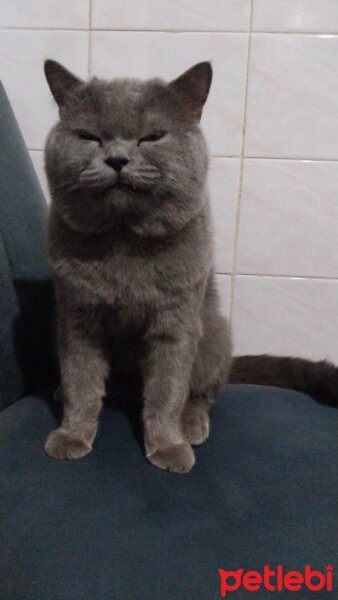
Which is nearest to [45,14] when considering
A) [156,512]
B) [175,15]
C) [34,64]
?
[34,64]

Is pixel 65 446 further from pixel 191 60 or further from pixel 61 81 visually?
pixel 191 60

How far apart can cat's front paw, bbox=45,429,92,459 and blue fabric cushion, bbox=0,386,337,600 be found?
0.5 inches

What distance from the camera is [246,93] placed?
1100 millimetres

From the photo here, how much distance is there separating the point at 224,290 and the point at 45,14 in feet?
2.33

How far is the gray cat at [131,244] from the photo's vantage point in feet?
2.27

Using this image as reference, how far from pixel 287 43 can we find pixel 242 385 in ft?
2.32

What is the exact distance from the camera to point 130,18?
3.57 feet

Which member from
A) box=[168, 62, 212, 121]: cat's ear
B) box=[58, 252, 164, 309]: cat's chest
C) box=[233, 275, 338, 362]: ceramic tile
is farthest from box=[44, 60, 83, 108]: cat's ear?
box=[233, 275, 338, 362]: ceramic tile

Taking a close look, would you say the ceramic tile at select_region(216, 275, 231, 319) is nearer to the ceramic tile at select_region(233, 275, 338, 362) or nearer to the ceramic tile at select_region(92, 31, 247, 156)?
the ceramic tile at select_region(233, 275, 338, 362)

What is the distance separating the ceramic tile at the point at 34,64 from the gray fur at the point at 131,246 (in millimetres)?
426

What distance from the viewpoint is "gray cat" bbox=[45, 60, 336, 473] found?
2.27 feet

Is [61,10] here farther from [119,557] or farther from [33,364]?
[119,557]

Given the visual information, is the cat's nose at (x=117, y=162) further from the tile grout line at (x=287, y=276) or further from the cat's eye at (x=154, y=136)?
the tile grout line at (x=287, y=276)

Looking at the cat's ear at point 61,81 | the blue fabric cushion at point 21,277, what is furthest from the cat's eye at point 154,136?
the blue fabric cushion at point 21,277
